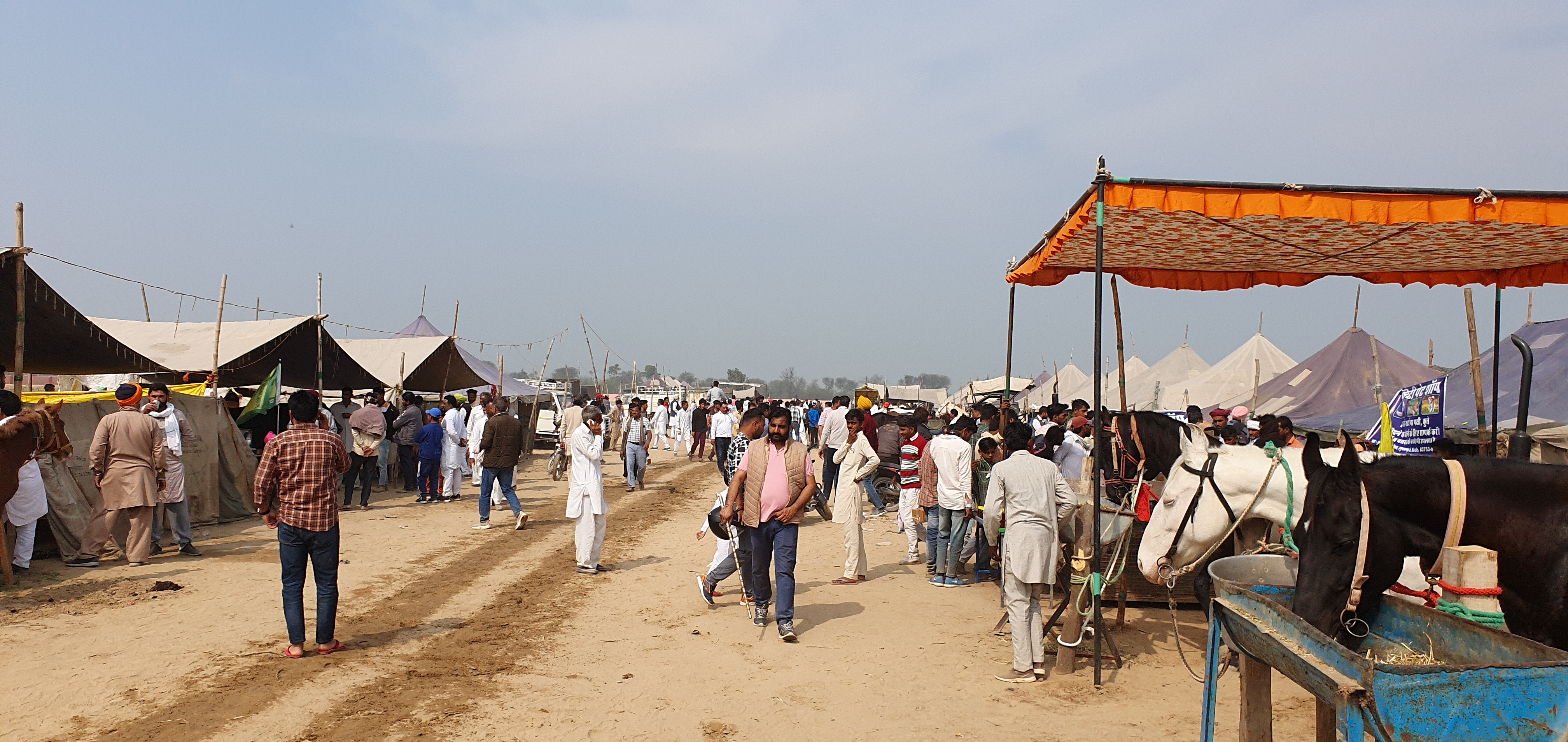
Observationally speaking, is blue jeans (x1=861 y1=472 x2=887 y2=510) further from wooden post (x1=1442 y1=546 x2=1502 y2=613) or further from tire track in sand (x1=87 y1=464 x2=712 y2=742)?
wooden post (x1=1442 y1=546 x2=1502 y2=613)

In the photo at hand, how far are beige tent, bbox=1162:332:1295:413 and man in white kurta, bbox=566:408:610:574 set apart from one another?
2126 cm

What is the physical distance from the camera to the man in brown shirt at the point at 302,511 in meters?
6.14

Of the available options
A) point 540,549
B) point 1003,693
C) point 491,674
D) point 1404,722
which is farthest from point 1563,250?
point 540,549

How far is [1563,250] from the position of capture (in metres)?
6.89

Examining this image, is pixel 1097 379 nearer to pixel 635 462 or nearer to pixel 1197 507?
pixel 1197 507

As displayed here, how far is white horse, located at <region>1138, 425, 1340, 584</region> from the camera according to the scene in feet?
17.5

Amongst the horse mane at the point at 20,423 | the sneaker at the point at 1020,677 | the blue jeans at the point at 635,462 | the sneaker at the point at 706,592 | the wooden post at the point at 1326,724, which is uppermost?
the horse mane at the point at 20,423

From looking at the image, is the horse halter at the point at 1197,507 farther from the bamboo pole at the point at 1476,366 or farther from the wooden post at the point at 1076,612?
the bamboo pole at the point at 1476,366

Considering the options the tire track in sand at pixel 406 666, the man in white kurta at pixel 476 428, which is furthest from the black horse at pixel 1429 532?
the man in white kurta at pixel 476 428

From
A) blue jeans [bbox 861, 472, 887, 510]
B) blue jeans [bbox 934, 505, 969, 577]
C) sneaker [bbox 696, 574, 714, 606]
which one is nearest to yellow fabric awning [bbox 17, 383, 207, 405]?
sneaker [bbox 696, 574, 714, 606]

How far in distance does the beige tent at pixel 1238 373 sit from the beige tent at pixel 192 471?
77.3 feet

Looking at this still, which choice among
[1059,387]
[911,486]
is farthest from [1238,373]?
[911,486]

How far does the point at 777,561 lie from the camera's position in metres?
7.14

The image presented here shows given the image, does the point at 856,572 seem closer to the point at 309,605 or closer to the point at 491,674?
the point at 491,674
